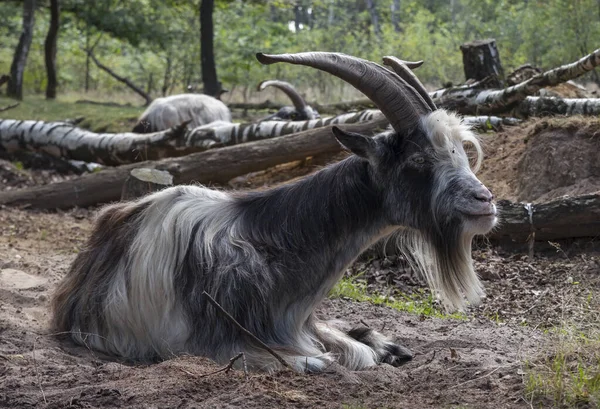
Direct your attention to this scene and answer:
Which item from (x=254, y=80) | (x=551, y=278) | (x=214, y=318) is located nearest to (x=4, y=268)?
(x=214, y=318)

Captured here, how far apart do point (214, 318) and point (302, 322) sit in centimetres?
54

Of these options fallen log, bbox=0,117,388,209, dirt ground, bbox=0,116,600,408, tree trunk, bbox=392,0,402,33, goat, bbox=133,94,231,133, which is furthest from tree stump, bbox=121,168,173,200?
tree trunk, bbox=392,0,402,33

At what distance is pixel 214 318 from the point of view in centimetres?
512

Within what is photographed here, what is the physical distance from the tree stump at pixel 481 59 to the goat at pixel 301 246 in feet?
20.1

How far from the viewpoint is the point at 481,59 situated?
11.5 m

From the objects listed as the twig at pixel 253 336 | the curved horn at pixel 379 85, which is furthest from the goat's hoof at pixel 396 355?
the curved horn at pixel 379 85

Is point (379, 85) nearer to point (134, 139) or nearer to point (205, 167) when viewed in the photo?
point (205, 167)

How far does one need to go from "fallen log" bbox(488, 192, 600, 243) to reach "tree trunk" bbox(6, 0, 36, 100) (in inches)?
619

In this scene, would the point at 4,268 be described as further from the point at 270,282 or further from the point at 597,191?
the point at 597,191

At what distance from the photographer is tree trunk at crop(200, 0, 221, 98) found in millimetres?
19531

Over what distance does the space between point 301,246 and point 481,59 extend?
700cm

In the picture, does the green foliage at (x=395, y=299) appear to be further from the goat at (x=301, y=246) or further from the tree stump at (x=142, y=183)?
the tree stump at (x=142, y=183)

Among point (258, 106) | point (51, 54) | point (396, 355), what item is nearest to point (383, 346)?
point (396, 355)

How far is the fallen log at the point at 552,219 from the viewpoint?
24.7 ft
